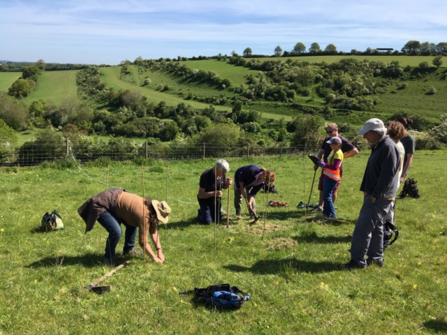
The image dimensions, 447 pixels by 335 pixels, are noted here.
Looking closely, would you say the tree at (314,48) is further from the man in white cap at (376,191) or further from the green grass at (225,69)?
the man in white cap at (376,191)

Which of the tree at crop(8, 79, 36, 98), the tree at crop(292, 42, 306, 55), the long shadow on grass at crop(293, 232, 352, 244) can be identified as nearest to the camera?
the long shadow on grass at crop(293, 232, 352, 244)

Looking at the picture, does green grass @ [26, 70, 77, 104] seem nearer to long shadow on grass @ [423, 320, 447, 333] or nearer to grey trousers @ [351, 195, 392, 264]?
grey trousers @ [351, 195, 392, 264]

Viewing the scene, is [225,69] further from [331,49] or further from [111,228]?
[111,228]

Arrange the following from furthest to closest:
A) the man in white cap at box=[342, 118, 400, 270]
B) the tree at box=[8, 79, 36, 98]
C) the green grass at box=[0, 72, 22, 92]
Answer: the green grass at box=[0, 72, 22, 92]
the tree at box=[8, 79, 36, 98]
the man in white cap at box=[342, 118, 400, 270]

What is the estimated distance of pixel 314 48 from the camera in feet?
330

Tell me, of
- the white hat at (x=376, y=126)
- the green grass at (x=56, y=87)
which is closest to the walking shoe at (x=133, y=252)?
the white hat at (x=376, y=126)

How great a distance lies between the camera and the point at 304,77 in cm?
7400

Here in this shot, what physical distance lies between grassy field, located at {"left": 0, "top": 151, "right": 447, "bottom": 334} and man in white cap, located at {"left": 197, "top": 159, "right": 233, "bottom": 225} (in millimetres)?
393

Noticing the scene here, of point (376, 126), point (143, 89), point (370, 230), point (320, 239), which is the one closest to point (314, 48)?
point (143, 89)

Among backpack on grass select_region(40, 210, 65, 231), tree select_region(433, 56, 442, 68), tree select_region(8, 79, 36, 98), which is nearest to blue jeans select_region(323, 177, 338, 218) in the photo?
backpack on grass select_region(40, 210, 65, 231)

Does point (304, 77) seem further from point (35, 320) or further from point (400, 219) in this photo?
point (35, 320)

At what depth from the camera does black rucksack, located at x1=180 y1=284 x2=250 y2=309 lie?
14.8ft

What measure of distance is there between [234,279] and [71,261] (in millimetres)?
2971

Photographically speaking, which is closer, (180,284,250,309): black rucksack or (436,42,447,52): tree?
(180,284,250,309): black rucksack
